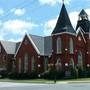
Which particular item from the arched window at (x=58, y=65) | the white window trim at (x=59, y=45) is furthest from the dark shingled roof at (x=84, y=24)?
the arched window at (x=58, y=65)

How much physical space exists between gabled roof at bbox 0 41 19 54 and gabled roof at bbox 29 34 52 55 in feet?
36.9

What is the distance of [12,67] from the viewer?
258 ft

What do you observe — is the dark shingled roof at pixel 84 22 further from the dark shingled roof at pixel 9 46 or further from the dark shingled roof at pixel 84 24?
the dark shingled roof at pixel 9 46

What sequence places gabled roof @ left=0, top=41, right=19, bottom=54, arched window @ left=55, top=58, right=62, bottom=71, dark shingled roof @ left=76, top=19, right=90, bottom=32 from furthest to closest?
gabled roof @ left=0, top=41, right=19, bottom=54 → dark shingled roof @ left=76, top=19, right=90, bottom=32 → arched window @ left=55, top=58, right=62, bottom=71

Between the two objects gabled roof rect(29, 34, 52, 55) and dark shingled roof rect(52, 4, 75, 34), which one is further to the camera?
gabled roof rect(29, 34, 52, 55)

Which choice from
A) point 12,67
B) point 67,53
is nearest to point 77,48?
point 67,53

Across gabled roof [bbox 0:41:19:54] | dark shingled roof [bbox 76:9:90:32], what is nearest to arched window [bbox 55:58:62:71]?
dark shingled roof [bbox 76:9:90:32]

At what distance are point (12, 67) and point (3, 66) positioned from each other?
3.19 meters

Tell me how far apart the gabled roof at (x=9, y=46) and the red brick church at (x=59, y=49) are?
370cm

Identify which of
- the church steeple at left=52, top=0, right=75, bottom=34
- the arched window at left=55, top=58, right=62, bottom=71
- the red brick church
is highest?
the church steeple at left=52, top=0, right=75, bottom=34

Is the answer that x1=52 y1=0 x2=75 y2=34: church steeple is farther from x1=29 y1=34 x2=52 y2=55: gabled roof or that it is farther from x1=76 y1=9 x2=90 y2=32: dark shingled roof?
x1=76 y1=9 x2=90 y2=32: dark shingled roof

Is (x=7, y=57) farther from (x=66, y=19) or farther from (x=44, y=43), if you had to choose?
(x=66, y=19)

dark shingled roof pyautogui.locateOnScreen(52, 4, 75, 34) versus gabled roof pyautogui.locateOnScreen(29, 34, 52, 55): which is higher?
dark shingled roof pyautogui.locateOnScreen(52, 4, 75, 34)

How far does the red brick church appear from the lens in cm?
6431
